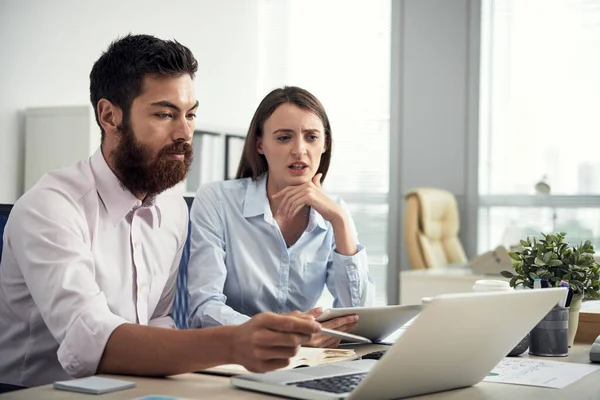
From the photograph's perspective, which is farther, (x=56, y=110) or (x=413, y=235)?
(x=413, y=235)

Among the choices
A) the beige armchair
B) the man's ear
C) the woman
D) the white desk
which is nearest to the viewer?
the man's ear

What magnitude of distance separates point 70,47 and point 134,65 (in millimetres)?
2527

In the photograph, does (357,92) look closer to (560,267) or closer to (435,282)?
(435,282)

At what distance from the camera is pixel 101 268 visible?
170cm

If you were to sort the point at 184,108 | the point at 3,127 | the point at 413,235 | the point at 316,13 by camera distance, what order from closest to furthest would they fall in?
the point at 184,108, the point at 3,127, the point at 413,235, the point at 316,13

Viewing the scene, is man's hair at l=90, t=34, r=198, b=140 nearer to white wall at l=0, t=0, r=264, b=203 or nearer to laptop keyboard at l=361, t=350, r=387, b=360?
laptop keyboard at l=361, t=350, r=387, b=360

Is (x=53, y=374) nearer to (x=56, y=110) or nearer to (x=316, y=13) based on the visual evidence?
(x=56, y=110)

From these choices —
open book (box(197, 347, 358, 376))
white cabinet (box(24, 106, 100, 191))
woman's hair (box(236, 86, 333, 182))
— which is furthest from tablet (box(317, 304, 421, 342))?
white cabinet (box(24, 106, 100, 191))

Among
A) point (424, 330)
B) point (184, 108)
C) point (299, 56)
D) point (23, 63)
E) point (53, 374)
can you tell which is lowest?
point (53, 374)

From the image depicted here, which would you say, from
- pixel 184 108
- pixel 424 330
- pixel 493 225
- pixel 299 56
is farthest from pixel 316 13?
pixel 424 330

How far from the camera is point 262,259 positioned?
2.23m

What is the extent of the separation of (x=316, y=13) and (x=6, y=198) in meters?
3.23

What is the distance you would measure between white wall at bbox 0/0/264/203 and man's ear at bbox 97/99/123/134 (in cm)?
216

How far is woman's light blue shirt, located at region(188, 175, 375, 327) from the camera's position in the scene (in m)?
2.20
